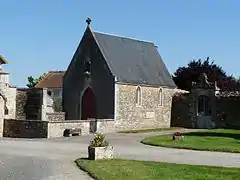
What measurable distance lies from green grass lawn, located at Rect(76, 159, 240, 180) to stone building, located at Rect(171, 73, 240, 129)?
26.6m

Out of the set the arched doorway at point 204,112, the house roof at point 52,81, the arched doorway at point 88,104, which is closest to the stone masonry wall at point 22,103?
the arched doorway at point 88,104

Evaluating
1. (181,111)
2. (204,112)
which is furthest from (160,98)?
(204,112)

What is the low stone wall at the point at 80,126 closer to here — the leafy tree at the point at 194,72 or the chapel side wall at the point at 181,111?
the chapel side wall at the point at 181,111

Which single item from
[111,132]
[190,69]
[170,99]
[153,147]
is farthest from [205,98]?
[153,147]

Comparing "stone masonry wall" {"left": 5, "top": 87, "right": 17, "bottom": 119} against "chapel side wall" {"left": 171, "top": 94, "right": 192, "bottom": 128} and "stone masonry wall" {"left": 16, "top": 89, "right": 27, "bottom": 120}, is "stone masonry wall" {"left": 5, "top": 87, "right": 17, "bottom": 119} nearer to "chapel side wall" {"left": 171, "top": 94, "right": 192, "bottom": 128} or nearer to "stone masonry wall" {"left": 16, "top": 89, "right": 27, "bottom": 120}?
"stone masonry wall" {"left": 16, "top": 89, "right": 27, "bottom": 120}

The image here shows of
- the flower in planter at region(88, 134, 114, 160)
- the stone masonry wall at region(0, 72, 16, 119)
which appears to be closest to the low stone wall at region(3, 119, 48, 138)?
the stone masonry wall at region(0, 72, 16, 119)

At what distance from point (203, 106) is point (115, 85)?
9834 mm

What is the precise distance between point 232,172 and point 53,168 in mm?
5772

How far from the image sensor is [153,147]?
958 inches

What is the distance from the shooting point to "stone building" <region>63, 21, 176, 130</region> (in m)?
39.8

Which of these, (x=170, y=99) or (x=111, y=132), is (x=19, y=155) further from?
(x=170, y=99)

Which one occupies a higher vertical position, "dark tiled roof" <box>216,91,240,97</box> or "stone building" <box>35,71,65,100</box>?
"stone building" <box>35,71,65,100</box>

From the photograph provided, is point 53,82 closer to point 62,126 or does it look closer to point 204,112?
point 204,112

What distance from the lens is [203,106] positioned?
44.6m
